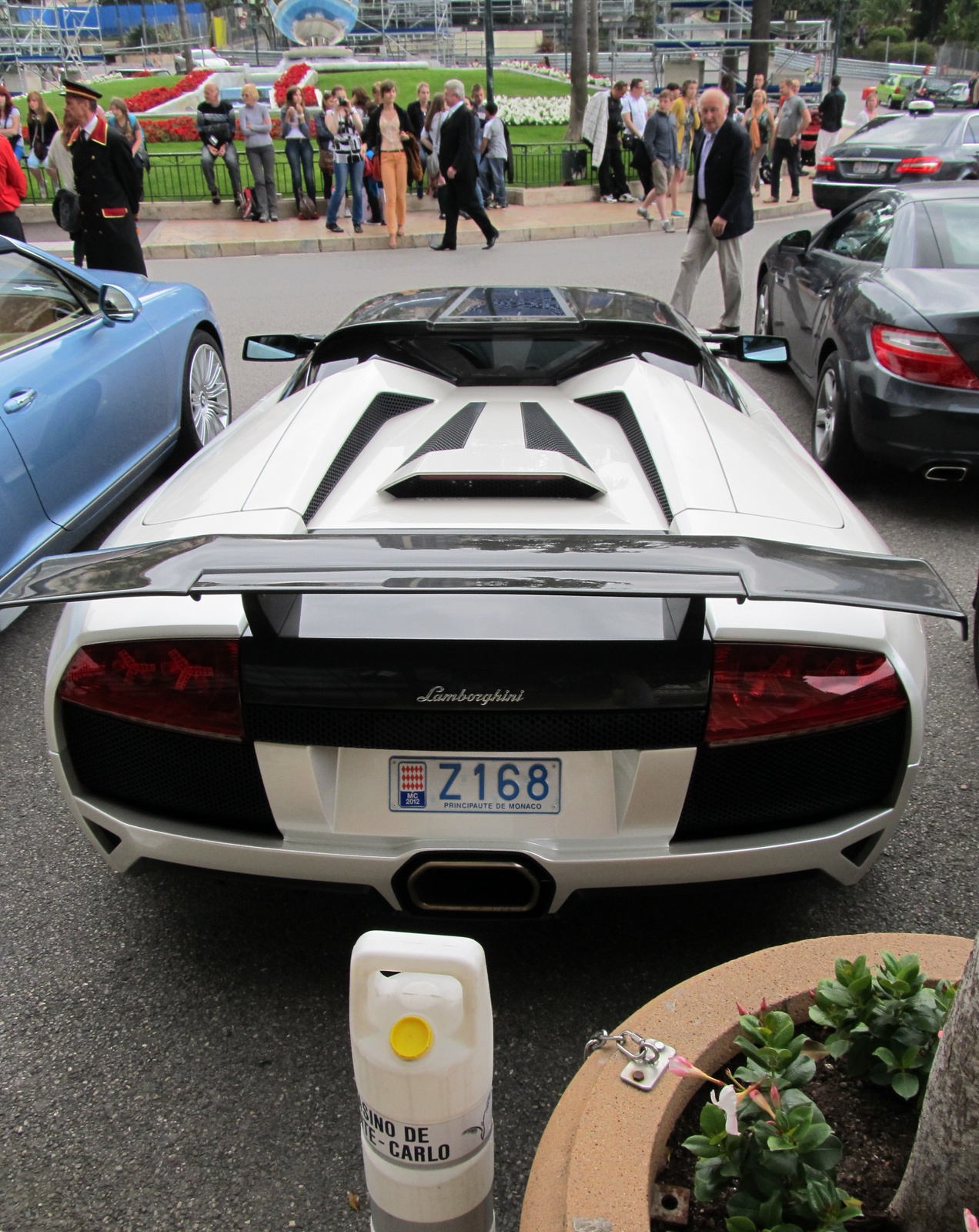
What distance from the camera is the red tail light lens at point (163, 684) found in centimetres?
208

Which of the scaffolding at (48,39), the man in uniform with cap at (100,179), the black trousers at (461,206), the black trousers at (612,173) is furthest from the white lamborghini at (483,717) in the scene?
the scaffolding at (48,39)

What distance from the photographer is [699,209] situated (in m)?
8.74

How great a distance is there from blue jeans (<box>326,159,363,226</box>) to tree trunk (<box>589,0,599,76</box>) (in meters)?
32.1

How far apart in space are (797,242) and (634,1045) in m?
6.76

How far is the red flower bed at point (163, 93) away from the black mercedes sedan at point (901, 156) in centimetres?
2833

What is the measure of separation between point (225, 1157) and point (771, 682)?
4.48 feet

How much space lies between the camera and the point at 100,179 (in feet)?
25.9

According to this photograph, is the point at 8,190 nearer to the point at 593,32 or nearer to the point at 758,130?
the point at 758,130

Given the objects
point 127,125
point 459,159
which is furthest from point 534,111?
point 459,159

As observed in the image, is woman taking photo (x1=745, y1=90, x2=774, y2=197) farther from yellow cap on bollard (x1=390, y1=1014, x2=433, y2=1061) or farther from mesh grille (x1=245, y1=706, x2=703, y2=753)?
yellow cap on bollard (x1=390, y1=1014, x2=433, y2=1061)

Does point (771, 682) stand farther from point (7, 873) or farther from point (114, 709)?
point (7, 873)

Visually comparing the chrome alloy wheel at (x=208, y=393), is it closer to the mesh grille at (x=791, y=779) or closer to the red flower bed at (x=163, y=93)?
the mesh grille at (x=791, y=779)

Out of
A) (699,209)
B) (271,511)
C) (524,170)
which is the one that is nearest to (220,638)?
(271,511)

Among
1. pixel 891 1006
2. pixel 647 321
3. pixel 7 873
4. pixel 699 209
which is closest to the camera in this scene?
pixel 891 1006
